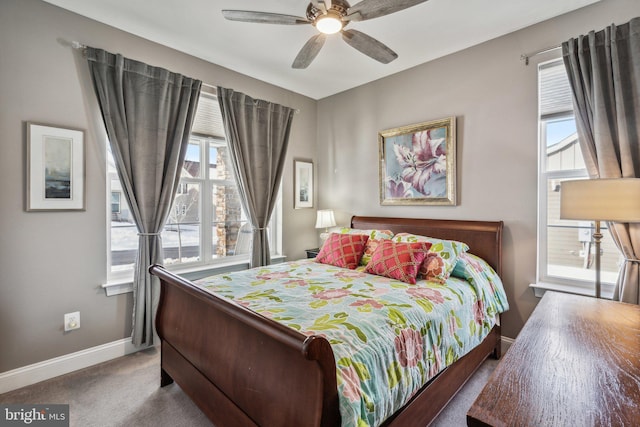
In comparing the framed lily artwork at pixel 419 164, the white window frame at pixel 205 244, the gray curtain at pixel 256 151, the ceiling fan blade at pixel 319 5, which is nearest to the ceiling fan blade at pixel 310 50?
the ceiling fan blade at pixel 319 5

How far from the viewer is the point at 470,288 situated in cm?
222

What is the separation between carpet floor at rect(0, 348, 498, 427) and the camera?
1844 mm

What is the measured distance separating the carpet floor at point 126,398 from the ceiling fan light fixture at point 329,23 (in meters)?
2.53

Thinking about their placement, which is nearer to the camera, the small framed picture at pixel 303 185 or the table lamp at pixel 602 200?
the table lamp at pixel 602 200

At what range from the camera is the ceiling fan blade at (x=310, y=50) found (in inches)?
82.3

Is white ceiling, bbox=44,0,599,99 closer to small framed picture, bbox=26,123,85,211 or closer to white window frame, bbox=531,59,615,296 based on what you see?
white window frame, bbox=531,59,615,296

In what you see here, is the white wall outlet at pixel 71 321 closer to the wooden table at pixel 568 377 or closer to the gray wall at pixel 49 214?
the gray wall at pixel 49 214

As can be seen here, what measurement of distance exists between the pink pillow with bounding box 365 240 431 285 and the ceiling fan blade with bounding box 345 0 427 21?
1.61 m

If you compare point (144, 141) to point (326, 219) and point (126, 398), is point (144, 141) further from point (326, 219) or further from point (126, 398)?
point (326, 219)

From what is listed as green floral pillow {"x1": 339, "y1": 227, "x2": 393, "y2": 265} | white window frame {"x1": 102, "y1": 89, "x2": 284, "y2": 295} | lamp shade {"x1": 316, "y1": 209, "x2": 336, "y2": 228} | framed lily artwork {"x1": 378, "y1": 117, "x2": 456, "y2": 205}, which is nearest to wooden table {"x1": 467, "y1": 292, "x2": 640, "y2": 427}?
green floral pillow {"x1": 339, "y1": 227, "x2": 393, "y2": 265}

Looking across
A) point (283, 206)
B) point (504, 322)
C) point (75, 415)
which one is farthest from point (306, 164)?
point (75, 415)

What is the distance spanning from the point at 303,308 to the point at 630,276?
2195 millimetres

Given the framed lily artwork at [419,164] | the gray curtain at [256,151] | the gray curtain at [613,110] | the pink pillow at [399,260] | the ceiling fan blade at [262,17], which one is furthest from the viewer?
the gray curtain at [256,151]

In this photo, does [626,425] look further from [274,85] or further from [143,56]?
[274,85]
